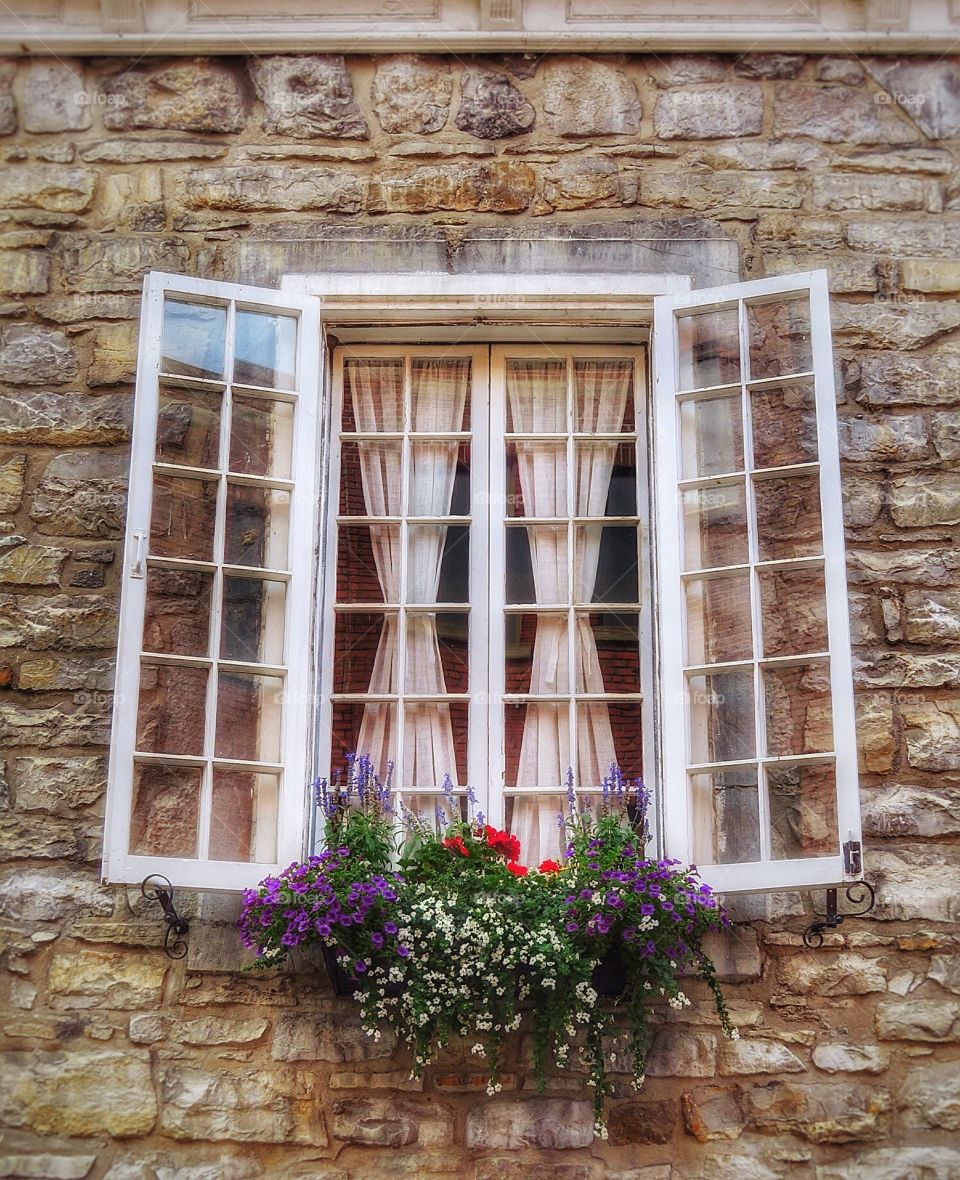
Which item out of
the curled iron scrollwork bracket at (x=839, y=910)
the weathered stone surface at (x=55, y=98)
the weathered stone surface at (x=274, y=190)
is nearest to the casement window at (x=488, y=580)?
the curled iron scrollwork bracket at (x=839, y=910)

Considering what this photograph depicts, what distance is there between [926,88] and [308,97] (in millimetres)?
2212

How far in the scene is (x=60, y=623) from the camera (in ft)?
15.5

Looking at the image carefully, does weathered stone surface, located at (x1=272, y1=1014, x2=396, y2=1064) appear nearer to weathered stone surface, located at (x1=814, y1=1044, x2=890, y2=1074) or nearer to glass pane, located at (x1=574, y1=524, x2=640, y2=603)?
weathered stone surface, located at (x1=814, y1=1044, x2=890, y2=1074)

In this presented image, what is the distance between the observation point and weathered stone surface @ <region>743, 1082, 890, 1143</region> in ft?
13.7

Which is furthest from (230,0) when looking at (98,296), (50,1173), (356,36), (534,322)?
(50,1173)

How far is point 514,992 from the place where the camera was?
4109 mm

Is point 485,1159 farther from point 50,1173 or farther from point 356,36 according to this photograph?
point 356,36

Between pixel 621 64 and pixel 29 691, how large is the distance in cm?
303

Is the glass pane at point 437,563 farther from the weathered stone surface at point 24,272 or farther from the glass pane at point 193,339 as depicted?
the weathered stone surface at point 24,272

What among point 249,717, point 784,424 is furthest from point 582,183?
point 249,717

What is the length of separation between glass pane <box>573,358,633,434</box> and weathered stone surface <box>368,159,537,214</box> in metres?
0.62

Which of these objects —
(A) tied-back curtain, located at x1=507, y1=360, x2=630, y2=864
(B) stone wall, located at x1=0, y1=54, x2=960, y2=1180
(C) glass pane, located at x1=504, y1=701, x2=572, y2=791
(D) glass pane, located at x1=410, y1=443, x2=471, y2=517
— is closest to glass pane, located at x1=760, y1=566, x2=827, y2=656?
(B) stone wall, located at x1=0, y1=54, x2=960, y2=1180

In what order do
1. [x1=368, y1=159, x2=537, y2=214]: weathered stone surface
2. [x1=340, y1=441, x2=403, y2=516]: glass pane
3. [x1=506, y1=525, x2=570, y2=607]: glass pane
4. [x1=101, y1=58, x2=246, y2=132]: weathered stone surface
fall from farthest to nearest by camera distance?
[x1=101, y1=58, x2=246, y2=132]: weathered stone surface, [x1=368, y1=159, x2=537, y2=214]: weathered stone surface, [x1=340, y1=441, x2=403, y2=516]: glass pane, [x1=506, y1=525, x2=570, y2=607]: glass pane

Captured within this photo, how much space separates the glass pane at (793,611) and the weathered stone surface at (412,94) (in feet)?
6.77
